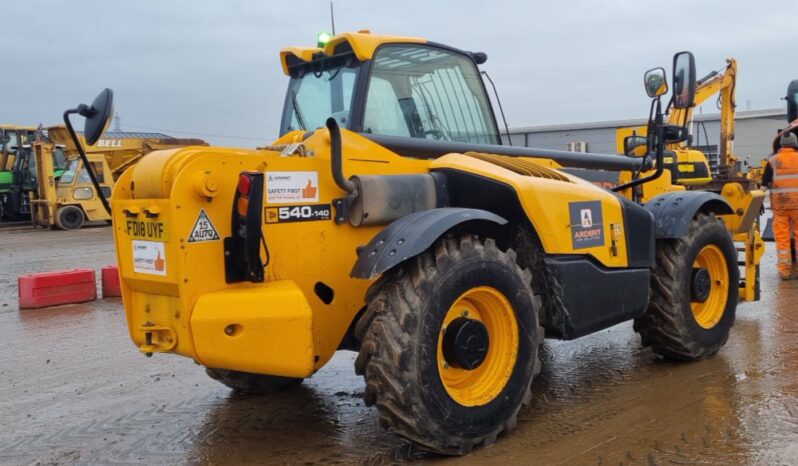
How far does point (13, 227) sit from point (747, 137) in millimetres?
33201

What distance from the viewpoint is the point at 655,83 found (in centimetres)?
508

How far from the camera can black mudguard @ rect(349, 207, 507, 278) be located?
3521 mm

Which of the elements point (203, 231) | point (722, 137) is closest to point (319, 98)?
point (203, 231)

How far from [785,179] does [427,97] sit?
20.7 ft

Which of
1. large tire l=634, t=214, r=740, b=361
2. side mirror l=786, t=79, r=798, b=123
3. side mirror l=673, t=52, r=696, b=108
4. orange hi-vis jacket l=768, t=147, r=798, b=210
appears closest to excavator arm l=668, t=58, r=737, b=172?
side mirror l=786, t=79, r=798, b=123

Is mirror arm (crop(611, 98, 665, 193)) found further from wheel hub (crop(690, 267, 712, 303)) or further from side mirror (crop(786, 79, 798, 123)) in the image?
side mirror (crop(786, 79, 798, 123))

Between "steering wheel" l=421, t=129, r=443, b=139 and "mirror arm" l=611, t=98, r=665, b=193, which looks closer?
"steering wheel" l=421, t=129, r=443, b=139

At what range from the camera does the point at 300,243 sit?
383 centimetres

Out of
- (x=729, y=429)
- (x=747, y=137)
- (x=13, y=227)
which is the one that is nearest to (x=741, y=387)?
(x=729, y=429)

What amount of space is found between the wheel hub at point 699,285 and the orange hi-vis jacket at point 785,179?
4501 mm

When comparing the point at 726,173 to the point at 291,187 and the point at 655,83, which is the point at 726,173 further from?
the point at 291,187

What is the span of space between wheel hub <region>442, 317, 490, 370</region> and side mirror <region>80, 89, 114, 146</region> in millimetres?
1955

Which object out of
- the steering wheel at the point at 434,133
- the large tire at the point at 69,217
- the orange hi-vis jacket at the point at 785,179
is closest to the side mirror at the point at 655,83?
the steering wheel at the point at 434,133

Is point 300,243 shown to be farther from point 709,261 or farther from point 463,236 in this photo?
point 709,261
